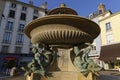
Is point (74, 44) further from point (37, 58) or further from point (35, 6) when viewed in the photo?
point (35, 6)

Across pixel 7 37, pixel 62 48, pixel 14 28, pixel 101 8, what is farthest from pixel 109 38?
pixel 62 48

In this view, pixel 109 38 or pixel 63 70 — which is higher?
pixel 109 38

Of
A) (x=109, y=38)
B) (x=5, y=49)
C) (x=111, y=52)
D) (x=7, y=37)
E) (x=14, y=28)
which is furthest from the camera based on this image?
(x=14, y=28)

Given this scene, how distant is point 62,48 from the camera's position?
13.8ft

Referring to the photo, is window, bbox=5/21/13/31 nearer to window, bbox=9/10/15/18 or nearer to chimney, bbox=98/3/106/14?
window, bbox=9/10/15/18

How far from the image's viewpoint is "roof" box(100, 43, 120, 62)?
17609mm

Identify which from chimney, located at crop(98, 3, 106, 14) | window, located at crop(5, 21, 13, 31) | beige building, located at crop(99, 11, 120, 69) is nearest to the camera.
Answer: beige building, located at crop(99, 11, 120, 69)

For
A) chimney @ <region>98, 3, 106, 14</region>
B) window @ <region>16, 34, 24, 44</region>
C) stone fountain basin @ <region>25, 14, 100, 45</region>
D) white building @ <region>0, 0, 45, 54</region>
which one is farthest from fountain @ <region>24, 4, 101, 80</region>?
chimney @ <region>98, 3, 106, 14</region>

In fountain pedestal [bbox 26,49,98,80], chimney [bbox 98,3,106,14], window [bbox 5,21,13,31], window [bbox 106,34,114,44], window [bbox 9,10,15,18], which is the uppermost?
chimney [bbox 98,3,106,14]

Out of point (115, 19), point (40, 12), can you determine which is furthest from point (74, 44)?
point (40, 12)

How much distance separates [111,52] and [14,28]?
17.5m

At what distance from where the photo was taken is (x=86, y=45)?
4.03 m

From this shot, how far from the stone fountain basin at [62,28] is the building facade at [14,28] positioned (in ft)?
61.5

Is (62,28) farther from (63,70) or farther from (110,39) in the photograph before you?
(110,39)
